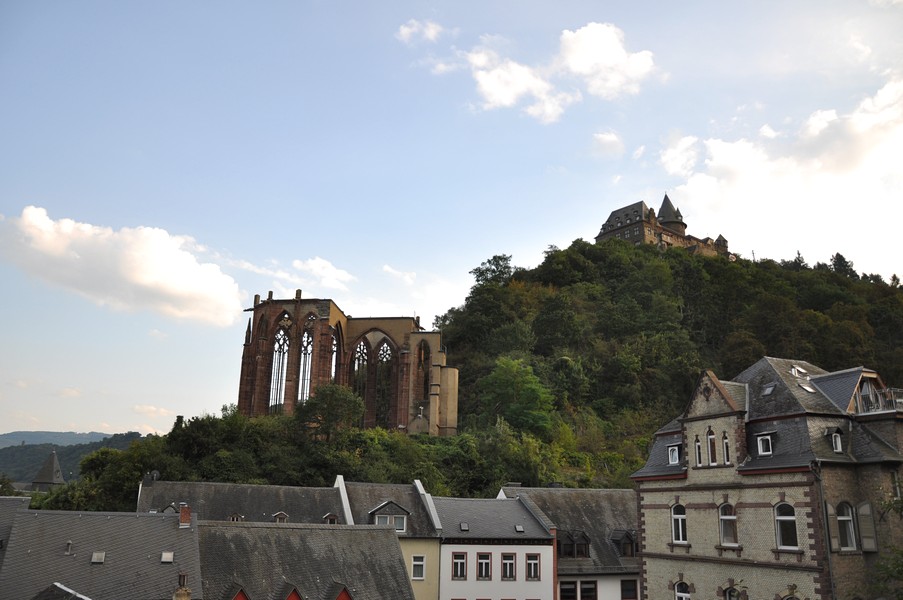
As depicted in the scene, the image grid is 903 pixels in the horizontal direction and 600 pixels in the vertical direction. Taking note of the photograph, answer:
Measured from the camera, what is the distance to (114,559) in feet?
70.9

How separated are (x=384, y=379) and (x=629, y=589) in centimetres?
3099

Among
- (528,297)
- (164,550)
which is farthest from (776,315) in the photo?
(164,550)

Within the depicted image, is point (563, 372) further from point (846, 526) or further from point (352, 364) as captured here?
point (846, 526)

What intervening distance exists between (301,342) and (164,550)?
34.6 metres

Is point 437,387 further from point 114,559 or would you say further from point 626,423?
point 114,559

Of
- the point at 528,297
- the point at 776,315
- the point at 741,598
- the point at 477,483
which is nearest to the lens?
the point at 741,598

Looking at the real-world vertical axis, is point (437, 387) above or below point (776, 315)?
below

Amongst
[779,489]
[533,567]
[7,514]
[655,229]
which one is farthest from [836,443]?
[655,229]

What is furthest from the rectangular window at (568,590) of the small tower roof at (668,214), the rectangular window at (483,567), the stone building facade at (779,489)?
the small tower roof at (668,214)

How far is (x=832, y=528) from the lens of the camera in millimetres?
21656

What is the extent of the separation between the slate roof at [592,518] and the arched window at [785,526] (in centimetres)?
1431

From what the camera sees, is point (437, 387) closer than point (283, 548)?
No

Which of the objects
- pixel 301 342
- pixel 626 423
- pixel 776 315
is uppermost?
pixel 776 315

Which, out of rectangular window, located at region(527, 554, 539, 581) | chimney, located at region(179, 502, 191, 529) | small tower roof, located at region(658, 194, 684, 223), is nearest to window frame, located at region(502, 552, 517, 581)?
rectangular window, located at region(527, 554, 539, 581)
